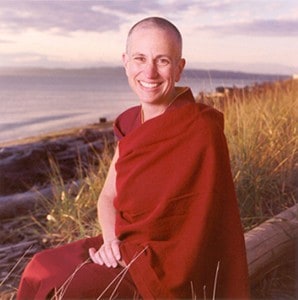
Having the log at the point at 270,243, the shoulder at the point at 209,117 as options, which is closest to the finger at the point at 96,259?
the shoulder at the point at 209,117

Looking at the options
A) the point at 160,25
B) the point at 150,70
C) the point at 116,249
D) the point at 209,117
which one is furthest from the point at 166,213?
the point at 160,25


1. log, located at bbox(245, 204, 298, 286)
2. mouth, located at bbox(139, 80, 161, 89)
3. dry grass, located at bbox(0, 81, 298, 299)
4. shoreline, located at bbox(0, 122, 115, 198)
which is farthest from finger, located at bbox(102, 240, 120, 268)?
shoreline, located at bbox(0, 122, 115, 198)

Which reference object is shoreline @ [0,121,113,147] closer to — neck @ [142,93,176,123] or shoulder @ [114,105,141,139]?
shoulder @ [114,105,141,139]

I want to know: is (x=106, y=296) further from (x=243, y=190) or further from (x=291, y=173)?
(x=291, y=173)

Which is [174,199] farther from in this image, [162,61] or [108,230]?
[162,61]

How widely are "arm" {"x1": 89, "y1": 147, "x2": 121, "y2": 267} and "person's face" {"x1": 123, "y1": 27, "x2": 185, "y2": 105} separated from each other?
0.25 metres

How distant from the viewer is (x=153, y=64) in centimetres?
205

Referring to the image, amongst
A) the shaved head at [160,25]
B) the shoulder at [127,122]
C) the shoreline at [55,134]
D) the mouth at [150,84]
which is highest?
the shaved head at [160,25]

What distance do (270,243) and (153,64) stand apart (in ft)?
3.77

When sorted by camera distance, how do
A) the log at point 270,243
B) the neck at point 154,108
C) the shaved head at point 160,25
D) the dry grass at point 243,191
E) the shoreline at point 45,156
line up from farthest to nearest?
the shoreline at point 45,156
the dry grass at point 243,191
the log at point 270,243
the neck at point 154,108
the shaved head at point 160,25

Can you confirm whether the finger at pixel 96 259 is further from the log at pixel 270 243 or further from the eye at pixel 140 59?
the log at pixel 270 243

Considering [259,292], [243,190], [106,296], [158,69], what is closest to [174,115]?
[158,69]

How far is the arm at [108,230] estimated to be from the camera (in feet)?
6.85

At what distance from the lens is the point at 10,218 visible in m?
Answer: 4.01
